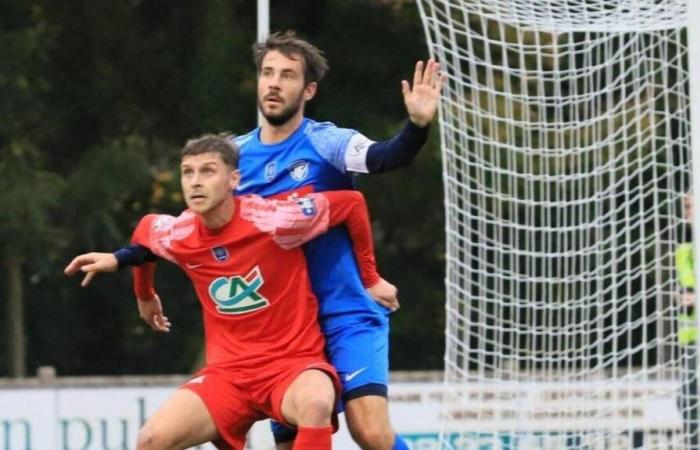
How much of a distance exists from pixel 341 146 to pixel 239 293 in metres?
0.58

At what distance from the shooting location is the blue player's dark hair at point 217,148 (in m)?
6.19

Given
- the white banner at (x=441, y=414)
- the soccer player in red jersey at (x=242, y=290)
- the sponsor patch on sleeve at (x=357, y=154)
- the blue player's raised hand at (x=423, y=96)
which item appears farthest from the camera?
the white banner at (x=441, y=414)

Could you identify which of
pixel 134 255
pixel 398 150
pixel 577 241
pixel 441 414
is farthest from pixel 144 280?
pixel 441 414

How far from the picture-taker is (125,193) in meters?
16.0

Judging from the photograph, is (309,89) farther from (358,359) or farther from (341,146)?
(358,359)

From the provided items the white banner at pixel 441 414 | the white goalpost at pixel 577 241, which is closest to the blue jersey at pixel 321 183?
the white goalpost at pixel 577 241

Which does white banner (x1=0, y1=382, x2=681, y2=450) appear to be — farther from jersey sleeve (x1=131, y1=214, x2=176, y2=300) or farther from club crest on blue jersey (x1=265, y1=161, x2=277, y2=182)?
club crest on blue jersey (x1=265, y1=161, x2=277, y2=182)

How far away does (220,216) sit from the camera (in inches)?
246

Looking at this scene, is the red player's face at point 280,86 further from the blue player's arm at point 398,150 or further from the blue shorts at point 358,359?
the blue shorts at point 358,359

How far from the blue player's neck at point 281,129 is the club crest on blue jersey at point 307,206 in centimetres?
25

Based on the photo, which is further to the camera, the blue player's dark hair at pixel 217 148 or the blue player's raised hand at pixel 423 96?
the blue player's dark hair at pixel 217 148

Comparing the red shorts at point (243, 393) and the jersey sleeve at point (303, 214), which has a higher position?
Result: the jersey sleeve at point (303, 214)

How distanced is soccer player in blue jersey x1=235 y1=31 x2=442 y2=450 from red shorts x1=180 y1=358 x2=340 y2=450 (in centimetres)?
11

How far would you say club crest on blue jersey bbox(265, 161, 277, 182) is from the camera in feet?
20.8
